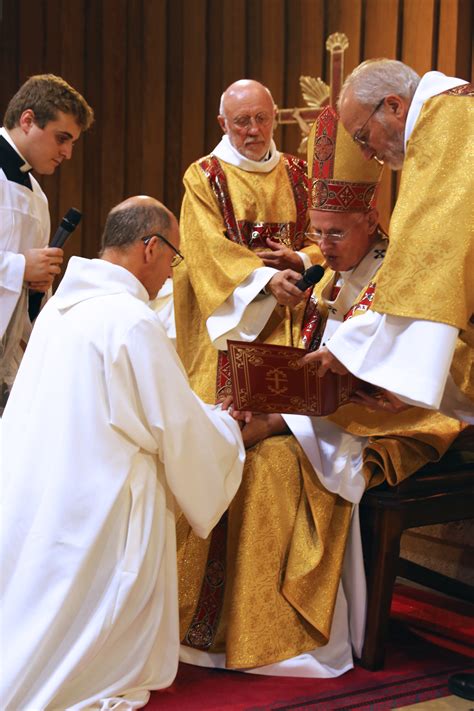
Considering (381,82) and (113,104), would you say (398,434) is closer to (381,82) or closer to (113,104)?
(381,82)

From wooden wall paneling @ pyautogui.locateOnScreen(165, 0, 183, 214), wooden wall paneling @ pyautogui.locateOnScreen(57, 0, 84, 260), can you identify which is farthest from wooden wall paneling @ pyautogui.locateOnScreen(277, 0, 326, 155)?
wooden wall paneling @ pyautogui.locateOnScreen(57, 0, 84, 260)

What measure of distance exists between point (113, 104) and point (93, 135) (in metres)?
0.27

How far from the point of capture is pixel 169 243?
3080 millimetres

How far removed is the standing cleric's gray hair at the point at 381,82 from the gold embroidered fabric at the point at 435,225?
17 centimetres

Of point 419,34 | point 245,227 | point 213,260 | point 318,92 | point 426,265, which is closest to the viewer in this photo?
point 426,265

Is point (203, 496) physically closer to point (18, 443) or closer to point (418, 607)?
point (18, 443)

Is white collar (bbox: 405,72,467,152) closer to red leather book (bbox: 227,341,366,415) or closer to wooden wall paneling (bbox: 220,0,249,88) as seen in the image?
red leather book (bbox: 227,341,366,415)

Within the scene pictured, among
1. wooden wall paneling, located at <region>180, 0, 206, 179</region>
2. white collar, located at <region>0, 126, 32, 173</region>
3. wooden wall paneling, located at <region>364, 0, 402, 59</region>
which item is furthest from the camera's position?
wooden wall paneling, located at <region>180, 0, 206, 179</region>

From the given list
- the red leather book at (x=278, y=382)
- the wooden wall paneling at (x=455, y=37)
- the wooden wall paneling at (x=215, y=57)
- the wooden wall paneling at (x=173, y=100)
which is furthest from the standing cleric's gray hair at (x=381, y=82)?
the wooden wall paneling at (x=173, y=100)

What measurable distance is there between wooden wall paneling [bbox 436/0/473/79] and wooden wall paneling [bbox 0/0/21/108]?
3040mm

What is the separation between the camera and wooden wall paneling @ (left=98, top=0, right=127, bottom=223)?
701 centimetres

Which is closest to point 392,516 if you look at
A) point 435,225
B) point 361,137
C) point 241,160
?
point 435,225

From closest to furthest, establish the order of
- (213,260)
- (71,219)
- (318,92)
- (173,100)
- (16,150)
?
(71,219), (213,260), (16,150), (318,92), (173,100)

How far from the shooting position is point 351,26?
20.6 feet
